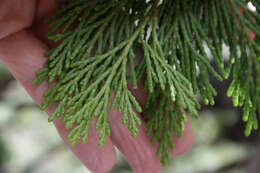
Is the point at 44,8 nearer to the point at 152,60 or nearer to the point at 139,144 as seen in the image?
the point at 152,60

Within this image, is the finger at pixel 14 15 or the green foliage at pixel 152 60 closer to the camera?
the green foliage at pixel 152 60

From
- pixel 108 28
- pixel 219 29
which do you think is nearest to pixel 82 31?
pixel 108 28

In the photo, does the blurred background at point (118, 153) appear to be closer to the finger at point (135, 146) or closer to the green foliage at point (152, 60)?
the finger at point (135, 146)

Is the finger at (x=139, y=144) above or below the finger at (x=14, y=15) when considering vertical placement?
below

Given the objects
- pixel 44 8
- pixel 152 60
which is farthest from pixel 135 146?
pixel 44 8

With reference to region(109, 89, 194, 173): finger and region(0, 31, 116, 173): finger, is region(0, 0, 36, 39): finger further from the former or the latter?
region(109, 89, 194, 173): finger

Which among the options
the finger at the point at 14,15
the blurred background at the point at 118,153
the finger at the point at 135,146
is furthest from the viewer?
the blurred background at the point at 118,153

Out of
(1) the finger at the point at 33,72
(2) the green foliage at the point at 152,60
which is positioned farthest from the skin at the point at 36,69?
(2) the green foliage at the point at 152,60

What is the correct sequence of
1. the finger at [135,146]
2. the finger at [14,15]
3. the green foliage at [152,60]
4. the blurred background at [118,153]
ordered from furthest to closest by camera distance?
the blurred background at [118,153] → the finger at [135,146] → the finger at [14,15] → the green foliage at [152,60]

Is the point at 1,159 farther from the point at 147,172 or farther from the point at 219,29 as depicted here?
the point at 219,29
